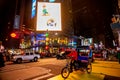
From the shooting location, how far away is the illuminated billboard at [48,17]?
4019 cm

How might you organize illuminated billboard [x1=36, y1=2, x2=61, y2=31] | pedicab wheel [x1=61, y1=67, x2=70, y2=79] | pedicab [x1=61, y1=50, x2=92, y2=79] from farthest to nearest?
illuminated billboard [x1=36, y1=2, x2=61, y2=31]
pedicab [x1=61, y1=50, x2=92, y2=79]
pedicab wheel [x1=61, y1=67, x2=70, y2=79]

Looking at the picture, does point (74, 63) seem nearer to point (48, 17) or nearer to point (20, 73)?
point (20, 73)

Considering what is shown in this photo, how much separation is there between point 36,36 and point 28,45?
7.83 metres

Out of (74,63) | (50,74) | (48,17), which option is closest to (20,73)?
(50,74)

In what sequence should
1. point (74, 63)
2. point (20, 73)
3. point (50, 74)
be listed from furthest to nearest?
point (20, 73) < point (50, 74) < point (74, 63)

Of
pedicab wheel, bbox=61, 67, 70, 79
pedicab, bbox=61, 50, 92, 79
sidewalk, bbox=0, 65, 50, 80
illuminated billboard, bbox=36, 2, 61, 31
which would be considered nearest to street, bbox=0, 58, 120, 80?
sidewalk, bbox=0, 65, 50, 80

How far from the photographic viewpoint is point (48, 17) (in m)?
40.9

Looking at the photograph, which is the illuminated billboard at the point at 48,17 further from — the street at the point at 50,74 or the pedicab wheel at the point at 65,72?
the pedicab wheel at the point at 65,72

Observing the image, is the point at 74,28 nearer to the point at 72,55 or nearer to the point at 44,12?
the point at 44,12

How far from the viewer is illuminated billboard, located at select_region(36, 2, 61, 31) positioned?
132 ft

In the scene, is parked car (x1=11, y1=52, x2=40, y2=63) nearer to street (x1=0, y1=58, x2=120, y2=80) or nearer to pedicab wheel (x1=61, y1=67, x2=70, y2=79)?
street (x1=0, y1=58, x2=120, y2=80)

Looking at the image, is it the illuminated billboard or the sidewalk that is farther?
the illuminated billboard

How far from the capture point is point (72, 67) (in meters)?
10.9

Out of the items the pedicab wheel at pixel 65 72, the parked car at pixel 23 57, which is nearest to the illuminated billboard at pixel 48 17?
the parked car at pixel 23 57
